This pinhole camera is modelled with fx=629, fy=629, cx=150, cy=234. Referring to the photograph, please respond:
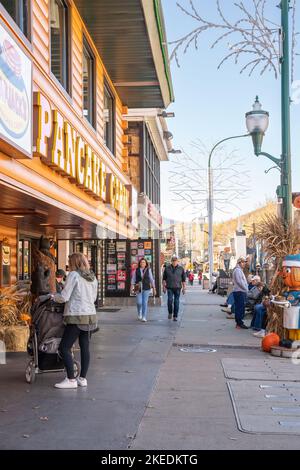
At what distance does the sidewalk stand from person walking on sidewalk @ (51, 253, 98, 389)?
30 centimetres

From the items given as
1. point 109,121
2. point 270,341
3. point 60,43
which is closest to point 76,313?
point 270,341

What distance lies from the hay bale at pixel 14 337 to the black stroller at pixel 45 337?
249cm

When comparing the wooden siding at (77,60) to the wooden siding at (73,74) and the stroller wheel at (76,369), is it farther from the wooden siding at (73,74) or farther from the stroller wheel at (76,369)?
the stroller wheel at (76,369)

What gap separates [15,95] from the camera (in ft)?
23.0

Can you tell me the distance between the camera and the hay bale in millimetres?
10219

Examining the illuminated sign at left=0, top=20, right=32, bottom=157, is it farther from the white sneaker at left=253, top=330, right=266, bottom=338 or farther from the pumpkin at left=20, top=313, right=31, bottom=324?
the white sneaker at left=253, top=330, right=266, bottom=338

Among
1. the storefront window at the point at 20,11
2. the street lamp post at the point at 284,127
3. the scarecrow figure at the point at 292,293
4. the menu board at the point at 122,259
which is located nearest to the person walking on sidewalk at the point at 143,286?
the menu board at the point at 122,259

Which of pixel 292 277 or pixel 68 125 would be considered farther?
pixel 292 277

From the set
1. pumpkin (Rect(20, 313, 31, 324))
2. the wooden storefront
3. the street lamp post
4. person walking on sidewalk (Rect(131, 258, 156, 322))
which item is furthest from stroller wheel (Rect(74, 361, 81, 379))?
person walking on sidewalk (Rect(131, 258, 156, 322))

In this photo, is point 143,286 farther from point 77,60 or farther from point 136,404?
point 136,404

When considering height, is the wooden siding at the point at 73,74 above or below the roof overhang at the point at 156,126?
below

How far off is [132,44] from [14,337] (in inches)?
239

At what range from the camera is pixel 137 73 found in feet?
47.5

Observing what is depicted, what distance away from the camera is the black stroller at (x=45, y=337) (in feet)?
25.3
